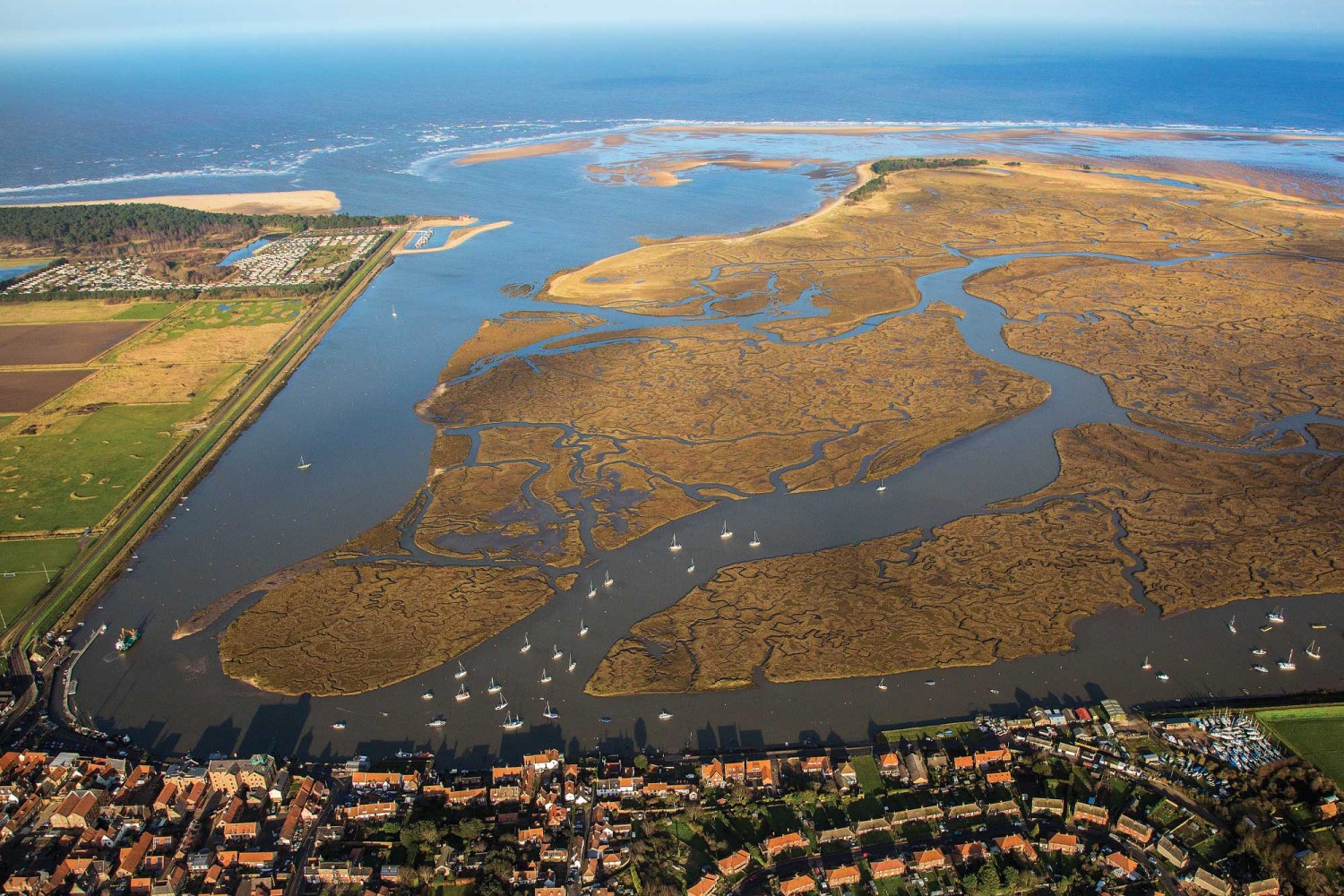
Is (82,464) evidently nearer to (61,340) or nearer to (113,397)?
(113,397)

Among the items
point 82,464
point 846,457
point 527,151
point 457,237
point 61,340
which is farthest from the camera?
point 527,151

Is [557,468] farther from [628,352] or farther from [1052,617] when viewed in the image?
[1052,617]

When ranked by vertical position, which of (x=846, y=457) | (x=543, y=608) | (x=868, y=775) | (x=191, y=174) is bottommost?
(x=868, y=775)

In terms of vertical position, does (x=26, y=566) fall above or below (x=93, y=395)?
below

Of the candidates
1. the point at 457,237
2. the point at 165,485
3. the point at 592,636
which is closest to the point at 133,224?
the point at 457,237

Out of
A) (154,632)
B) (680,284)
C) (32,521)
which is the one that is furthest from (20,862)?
(680,284)

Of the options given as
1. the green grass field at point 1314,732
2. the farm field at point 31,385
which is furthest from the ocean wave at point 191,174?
the green grass field at point 1314,732
